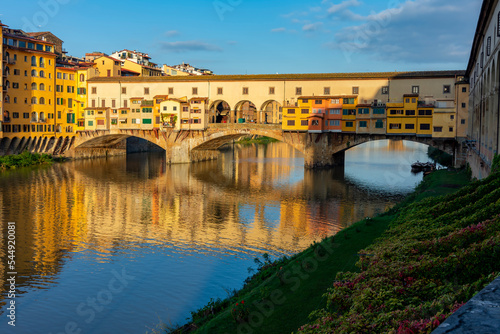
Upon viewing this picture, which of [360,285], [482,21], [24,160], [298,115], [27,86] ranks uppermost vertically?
[482,21]

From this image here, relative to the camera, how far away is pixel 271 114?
136375mm

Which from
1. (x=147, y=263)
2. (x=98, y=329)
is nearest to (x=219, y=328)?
(x=98, y=329)

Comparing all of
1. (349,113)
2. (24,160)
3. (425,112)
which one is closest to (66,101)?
(24,160)

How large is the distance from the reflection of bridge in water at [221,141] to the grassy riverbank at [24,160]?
6.46 meters

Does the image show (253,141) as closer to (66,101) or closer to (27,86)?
(66,101)

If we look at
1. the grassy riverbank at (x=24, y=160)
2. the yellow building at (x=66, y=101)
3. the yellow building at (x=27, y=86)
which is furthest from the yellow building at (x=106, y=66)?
the grassy riverbank at (x=24, y=160)

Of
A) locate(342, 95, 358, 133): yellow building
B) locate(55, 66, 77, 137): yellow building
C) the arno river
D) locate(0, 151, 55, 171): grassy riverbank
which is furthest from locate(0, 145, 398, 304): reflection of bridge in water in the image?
locate(55, 66, 77, 137): yellow building

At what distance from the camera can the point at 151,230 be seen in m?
28.0

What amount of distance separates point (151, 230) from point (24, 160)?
37754 millimetres

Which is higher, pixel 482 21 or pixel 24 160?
pixel 482 21

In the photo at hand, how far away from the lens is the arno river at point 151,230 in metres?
16.9

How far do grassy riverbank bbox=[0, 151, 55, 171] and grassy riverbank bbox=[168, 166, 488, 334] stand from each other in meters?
46.6

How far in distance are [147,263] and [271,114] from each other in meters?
117

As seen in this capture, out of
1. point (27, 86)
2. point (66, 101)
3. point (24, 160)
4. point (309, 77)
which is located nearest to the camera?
point (24, 160)
